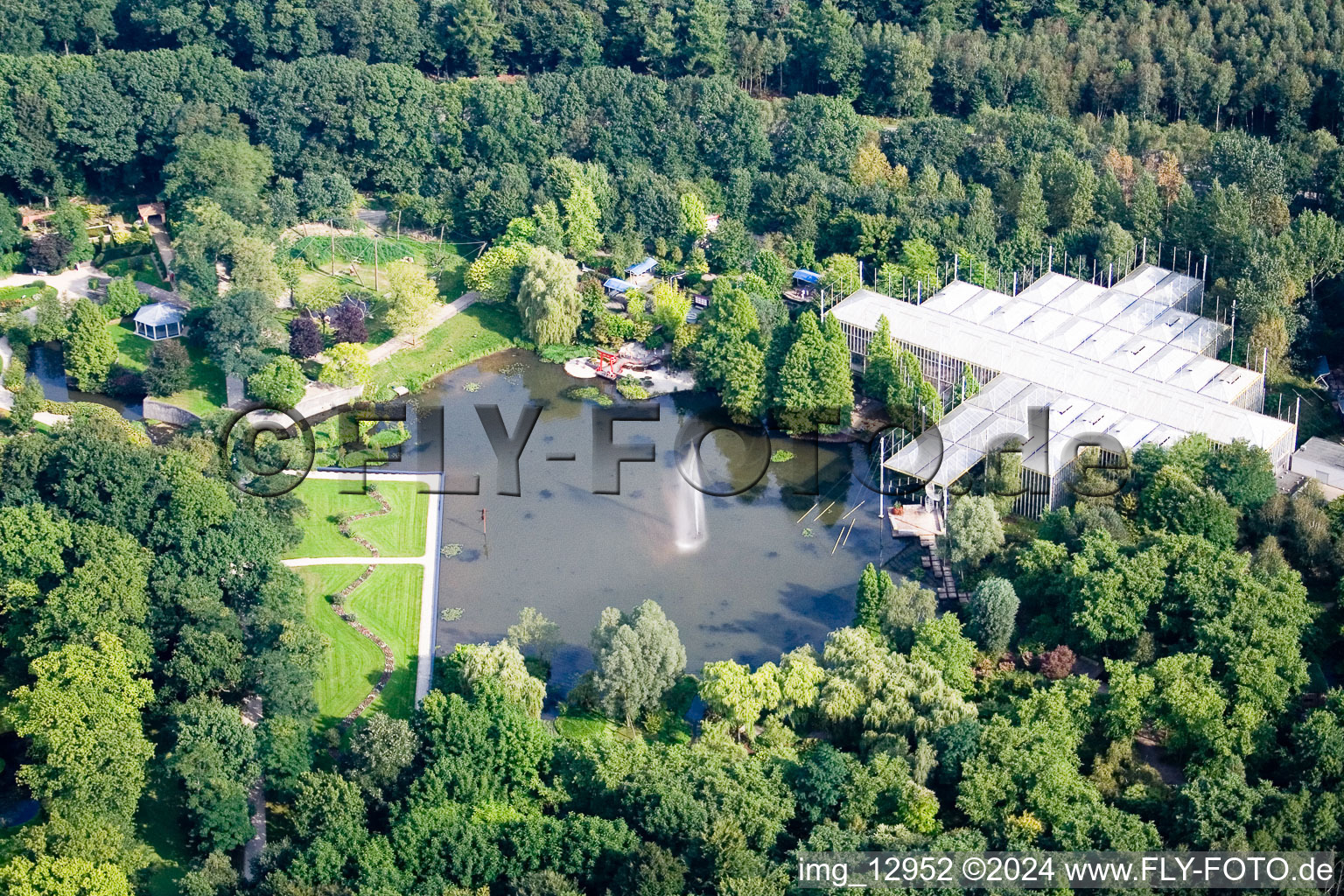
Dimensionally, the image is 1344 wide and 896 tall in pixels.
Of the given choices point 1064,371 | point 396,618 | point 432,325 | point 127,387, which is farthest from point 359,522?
point 1064,371

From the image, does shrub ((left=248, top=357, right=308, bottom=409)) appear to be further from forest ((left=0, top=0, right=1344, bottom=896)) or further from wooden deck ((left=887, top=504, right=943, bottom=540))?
wooden deck ((left=887, top=504, right=943, bottom=540))

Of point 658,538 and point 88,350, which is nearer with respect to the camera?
point 658,538

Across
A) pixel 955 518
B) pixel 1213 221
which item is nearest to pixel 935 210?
pixel 1213 221

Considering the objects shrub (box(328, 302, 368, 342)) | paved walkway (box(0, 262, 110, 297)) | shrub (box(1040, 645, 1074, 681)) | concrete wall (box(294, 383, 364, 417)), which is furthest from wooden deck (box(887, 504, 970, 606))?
paved walkway (box(0, 262, 110, 297))

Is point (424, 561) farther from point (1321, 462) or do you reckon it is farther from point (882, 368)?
point (1321, 462)

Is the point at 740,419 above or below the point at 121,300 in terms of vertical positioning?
below

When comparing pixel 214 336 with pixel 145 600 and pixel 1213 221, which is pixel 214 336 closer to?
pixel 145 600
